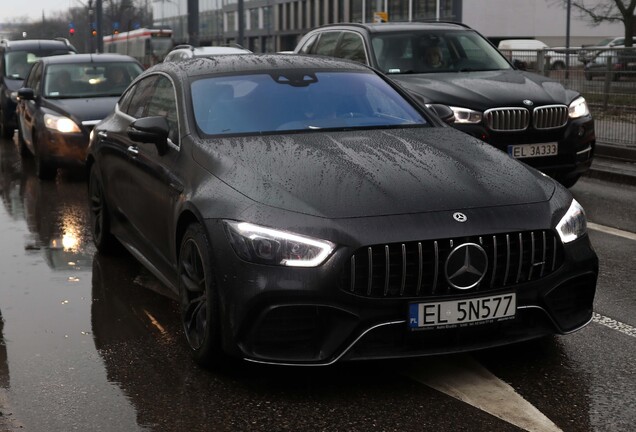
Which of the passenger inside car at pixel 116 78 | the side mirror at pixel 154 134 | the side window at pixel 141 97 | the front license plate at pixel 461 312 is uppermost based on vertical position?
the side window at pixel 141 97

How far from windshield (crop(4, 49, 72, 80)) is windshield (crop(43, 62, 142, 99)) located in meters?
6.62

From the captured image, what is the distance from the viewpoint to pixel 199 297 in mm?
4984

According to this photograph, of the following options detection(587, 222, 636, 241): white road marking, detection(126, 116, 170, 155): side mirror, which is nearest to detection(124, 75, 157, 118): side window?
detection(126, 116, 170, 155): side mirror

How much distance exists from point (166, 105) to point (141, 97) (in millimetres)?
883

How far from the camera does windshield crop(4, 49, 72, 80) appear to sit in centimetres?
2046

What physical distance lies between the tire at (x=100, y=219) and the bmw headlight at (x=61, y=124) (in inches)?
178

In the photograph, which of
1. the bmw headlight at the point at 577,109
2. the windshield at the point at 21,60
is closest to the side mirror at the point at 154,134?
the bmw headlight at the point at 577,109

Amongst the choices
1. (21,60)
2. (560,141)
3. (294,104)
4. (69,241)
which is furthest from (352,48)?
(21,60)

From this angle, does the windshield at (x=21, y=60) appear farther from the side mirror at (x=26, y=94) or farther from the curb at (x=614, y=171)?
the curb at (x=614, y=171)

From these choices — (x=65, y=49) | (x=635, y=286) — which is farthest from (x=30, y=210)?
(x=65, y=49)

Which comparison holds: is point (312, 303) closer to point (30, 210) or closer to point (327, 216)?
point (327, 216)

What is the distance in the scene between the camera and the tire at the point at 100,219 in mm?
7664

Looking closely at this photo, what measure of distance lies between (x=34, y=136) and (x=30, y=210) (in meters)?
3.09

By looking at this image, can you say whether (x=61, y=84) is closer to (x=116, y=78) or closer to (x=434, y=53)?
(x=116, y=78)
